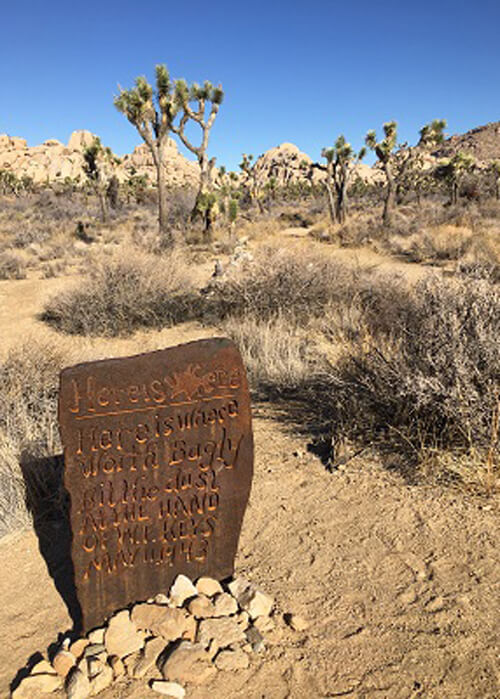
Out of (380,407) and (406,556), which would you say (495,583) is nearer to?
(406,556)

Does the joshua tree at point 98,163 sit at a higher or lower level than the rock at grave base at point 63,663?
higher

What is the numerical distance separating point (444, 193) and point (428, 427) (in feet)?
140

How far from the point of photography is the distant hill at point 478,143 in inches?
3317

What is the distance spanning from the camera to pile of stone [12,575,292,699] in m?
2.26

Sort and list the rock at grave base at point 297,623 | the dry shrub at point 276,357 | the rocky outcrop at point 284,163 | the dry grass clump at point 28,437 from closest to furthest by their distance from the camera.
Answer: the rock at grave base at point 297,623
the dry grass clump at point 28,437
the dry shrub at point 276,357
the rocky outcrop at point 284,163

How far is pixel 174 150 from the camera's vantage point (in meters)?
114

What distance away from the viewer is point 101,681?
2.25 meters

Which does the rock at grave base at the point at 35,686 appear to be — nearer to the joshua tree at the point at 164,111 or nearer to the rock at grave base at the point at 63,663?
the rock at grave base at the point at 63,663

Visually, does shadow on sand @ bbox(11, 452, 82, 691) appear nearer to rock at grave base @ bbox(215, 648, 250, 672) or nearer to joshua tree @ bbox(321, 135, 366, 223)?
rock at grave base @ bbox(215, 648, 250, 672)

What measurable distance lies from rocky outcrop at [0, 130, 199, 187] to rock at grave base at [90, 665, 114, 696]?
83.1m

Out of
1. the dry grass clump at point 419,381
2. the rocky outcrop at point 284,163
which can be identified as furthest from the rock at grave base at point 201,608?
the rocky outcrop at point 284,163

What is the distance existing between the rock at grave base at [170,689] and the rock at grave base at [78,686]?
28 centimetres

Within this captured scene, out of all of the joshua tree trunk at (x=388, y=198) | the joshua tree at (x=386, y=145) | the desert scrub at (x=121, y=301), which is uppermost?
the joshua tree at (x=386, y=145)

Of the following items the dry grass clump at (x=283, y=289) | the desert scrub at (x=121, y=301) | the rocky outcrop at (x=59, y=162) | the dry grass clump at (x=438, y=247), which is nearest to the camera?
the dry grass clump at (x=283, y=289)
